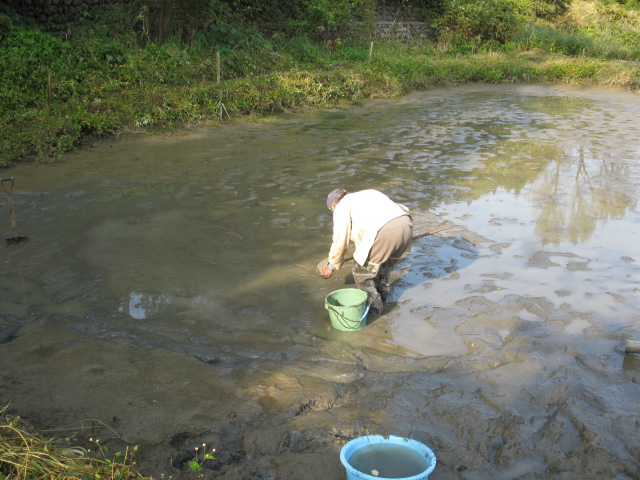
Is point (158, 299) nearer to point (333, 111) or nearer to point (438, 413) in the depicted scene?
point (438, 413)

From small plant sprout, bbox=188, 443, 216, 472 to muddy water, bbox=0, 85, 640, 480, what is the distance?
4 cm

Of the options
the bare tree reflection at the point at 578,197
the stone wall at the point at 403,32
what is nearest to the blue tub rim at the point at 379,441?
the bare tree reflection at the point at 578,197

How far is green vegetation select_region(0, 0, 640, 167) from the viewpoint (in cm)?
1159

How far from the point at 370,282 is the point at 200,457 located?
7.79 feet

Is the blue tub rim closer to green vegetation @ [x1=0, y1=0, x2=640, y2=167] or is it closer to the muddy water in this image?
the muddy water

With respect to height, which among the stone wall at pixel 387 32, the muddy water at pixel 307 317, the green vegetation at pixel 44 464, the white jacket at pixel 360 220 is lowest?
the muddy water at pixel 307 317

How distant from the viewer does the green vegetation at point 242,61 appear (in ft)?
38.0

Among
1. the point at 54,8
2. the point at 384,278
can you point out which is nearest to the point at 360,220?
the point at 384,278

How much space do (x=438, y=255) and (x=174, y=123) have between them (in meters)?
7.66

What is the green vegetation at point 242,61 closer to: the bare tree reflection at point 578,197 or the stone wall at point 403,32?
the stone wall at point 403,32

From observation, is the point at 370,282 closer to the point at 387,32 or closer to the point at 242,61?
the point at 242,61

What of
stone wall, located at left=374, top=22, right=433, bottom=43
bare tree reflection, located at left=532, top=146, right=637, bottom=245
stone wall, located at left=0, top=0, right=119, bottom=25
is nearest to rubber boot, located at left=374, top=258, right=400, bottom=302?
bare tree reflection, located at left=532, top=146, right=637, bottom=245

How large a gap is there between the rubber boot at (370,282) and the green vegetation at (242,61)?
6973mm

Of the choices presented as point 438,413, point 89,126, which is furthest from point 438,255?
point 89,126
